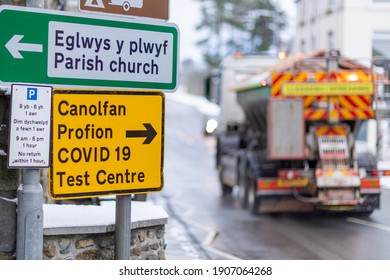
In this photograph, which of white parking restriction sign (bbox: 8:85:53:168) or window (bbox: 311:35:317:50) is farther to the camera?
window (bbox: 311:35:317:50)

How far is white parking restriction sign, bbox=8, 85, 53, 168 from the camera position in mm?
4125

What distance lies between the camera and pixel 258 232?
11922 mm

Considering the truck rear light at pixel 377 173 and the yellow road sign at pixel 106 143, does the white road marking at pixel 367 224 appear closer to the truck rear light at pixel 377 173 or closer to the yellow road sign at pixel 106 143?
the truck rear light at pixel 377 173

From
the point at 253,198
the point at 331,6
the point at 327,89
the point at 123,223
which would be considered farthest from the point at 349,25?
the point at 123,223

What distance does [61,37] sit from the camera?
432cm

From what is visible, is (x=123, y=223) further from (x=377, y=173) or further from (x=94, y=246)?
(x=377, y=173)

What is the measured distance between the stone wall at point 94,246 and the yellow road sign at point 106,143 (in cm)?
146

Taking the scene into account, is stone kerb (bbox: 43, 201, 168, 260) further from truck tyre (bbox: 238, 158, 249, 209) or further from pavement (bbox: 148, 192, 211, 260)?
truck tyre (bbox: 238, 158, 249, 209)

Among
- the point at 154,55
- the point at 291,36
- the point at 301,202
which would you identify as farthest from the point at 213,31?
the point at 154,55

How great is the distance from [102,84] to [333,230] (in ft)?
27.1

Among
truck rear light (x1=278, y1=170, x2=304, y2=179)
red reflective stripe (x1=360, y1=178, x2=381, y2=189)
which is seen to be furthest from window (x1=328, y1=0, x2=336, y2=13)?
red reflective stripe (x1=360, y1=178, x2=381, y2=189)

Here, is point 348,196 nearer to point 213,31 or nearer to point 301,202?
point 301,202

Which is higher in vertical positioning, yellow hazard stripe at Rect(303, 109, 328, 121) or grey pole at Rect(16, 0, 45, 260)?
yellow hazard stripe at Rect(303, 109, 328, 121)

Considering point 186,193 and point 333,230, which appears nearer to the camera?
point 333,230
